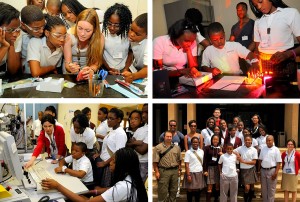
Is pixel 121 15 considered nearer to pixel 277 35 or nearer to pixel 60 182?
pixel 277 35

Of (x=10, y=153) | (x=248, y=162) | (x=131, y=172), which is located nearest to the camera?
(x=10, y=153)

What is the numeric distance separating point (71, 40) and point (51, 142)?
26.5 inches

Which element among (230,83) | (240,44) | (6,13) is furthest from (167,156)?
(6,13)

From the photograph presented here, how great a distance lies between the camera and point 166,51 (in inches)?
109

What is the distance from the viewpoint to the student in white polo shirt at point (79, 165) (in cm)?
278

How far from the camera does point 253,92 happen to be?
273 centimetres

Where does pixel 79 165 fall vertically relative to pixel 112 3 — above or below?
below

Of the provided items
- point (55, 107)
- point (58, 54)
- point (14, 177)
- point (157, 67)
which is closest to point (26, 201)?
point (14, 177)

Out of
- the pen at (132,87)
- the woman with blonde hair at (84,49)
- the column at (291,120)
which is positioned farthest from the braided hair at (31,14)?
the column at (291,120)

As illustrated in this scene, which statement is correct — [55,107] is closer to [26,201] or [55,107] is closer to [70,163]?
[70,163]

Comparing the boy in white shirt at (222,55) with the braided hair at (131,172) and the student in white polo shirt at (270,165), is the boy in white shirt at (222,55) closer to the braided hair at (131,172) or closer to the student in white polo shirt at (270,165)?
the student in white polo shirt at (270,165)

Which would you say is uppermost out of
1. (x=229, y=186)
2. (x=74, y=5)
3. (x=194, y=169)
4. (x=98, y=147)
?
(x=74, y=5)

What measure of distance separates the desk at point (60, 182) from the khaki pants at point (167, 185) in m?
0.48

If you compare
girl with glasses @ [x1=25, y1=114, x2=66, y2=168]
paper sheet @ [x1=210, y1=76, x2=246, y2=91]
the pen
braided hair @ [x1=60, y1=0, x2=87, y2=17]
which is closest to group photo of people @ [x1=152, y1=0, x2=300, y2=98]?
paper sheet @ [x1=210, y1=76, x2=246, y2=91]
